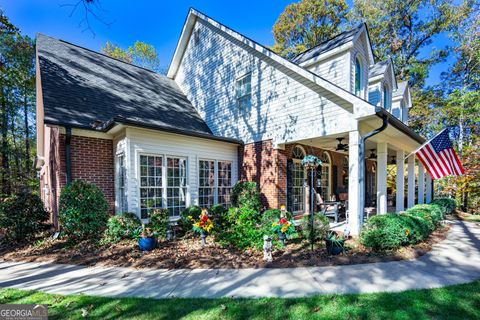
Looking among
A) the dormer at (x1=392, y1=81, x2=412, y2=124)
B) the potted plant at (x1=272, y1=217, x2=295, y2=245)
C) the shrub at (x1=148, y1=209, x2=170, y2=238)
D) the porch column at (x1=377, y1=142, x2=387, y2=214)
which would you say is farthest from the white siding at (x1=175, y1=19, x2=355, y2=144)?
the dormer at (x1=392, y1=81, x2=412, y2=124)

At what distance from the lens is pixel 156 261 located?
16.1ft

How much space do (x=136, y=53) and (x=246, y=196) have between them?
80.4 feet

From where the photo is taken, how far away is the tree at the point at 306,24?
20.2 m

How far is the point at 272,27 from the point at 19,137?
26.3 meters

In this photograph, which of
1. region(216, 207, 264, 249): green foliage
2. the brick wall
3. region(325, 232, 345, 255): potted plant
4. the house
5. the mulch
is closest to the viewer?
the mulch

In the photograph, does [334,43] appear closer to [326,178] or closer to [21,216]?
[326,178]

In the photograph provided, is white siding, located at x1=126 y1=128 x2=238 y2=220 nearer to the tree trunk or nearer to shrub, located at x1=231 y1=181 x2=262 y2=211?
shrub, located at x1=231 y1=181 x2=262 y2=211

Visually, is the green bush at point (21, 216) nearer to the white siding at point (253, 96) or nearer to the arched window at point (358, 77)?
the white siding at point (253, 96)

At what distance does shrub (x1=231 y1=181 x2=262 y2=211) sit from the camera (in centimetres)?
774

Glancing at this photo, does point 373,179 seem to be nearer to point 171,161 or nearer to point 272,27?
point 171,161

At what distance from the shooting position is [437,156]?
7.25 metres

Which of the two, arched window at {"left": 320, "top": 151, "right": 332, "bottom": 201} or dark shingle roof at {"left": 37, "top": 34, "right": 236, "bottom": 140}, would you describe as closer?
dark shingle roof at {"left": 37, "top": 34, "right": 236, "bottom": 140}

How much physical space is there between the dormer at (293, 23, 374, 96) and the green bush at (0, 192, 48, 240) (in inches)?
411

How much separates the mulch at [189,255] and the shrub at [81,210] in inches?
15.6
